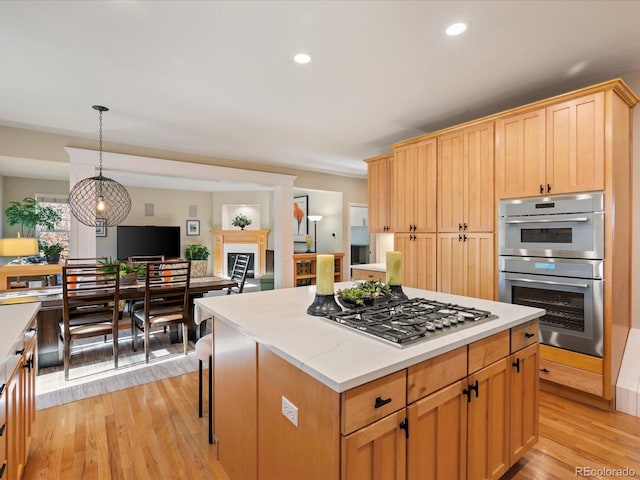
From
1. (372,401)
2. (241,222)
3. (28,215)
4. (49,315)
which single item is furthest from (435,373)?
(241,222)

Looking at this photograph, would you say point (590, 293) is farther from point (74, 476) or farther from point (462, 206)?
point (74, 476)

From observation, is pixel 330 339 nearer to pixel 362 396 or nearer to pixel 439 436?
pixel 362 396

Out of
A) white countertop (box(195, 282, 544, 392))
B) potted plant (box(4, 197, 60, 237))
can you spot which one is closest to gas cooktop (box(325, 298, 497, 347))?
white countertop (box(195, 282, 544, 392))

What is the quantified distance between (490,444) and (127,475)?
1.94m

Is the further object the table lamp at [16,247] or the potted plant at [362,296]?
the table lamp at [16,247]

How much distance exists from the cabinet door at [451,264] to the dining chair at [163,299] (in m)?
2.70

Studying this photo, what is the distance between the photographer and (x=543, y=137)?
262 cm

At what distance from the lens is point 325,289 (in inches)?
68.2

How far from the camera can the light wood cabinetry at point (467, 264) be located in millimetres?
3010

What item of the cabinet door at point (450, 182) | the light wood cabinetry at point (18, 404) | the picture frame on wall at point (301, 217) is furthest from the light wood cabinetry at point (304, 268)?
the light wood cabinetry at point (18, 404)

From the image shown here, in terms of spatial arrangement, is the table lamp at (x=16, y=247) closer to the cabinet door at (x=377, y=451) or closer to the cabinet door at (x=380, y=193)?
the cabinet door at (x=380, y=193)

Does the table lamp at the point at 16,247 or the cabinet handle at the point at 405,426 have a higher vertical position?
the table lamp at the point at 16,247

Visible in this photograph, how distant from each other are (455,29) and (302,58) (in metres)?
1.02

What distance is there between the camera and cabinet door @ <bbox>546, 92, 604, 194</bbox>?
233 cm
